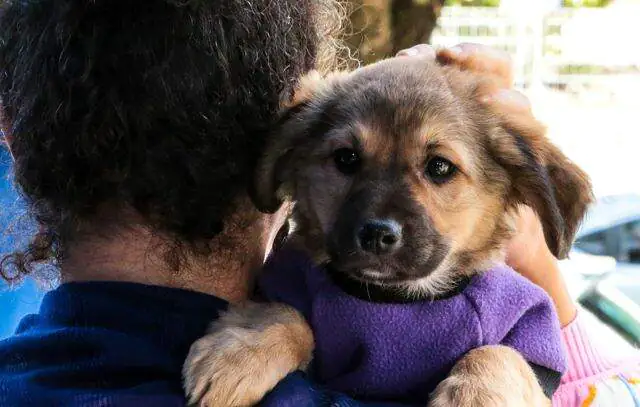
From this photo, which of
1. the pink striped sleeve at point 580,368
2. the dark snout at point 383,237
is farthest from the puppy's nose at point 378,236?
the pink striped sleeve at point 580,368

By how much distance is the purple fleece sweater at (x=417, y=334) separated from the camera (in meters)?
1.69

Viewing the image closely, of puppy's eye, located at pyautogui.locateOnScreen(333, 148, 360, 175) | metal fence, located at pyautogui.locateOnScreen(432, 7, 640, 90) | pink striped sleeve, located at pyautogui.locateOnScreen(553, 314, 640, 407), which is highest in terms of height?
puppy's eye, located at pyautogui.locateOnScreen(333, 148, 360, 175)

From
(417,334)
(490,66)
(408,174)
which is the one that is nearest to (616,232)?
(490,66)

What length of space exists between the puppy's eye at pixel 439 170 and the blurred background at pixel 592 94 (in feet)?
5.53

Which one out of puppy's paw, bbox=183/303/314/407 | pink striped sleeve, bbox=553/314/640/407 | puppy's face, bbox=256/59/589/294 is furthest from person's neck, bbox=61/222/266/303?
pink striped sleeve, bbox=553/314/640/407

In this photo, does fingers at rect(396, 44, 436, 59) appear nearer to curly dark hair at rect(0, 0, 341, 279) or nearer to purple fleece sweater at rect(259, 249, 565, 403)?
curly dark hair at rect(0, 0, 341, 279)

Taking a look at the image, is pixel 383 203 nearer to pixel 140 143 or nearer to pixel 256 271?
pixel 256 271

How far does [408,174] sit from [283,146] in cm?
30

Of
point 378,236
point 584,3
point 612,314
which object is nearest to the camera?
point 378,236

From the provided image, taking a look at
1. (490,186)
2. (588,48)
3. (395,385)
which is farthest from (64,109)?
(588,48)

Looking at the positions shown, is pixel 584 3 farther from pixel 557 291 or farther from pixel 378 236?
pixel 378 236

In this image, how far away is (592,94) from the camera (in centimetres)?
805

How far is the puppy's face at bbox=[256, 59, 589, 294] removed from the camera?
1775mm

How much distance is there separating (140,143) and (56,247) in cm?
36
